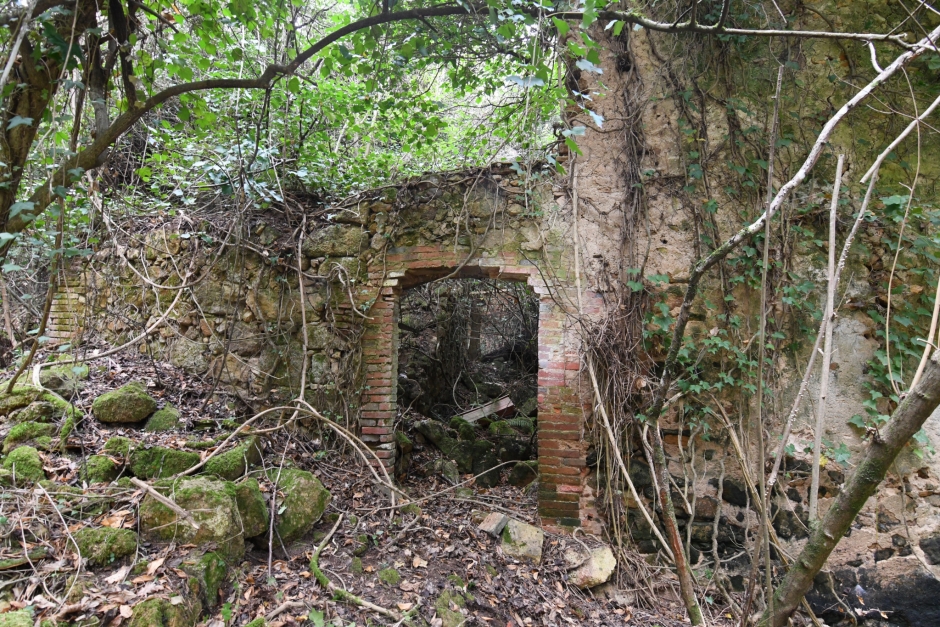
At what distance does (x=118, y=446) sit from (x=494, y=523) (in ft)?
8.17

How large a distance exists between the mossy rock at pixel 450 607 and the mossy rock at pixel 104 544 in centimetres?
155

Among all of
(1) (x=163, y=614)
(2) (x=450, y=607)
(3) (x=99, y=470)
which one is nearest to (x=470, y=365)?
(2) (x=450, y=607)

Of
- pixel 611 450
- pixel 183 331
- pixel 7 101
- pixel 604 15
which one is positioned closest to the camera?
pixel 7 101

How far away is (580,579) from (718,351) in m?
1.88

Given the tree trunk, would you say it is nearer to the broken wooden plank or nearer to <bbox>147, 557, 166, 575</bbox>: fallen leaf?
<bbox>147, 557, 166, 575</bbox>: fallen leaf

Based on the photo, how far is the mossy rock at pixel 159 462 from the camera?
292 cm

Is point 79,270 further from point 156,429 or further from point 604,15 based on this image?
point 604,15

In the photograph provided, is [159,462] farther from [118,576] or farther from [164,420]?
[118,576]

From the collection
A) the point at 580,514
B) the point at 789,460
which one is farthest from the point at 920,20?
the point at 580,514

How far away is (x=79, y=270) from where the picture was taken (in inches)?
193

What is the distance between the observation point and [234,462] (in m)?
3.20

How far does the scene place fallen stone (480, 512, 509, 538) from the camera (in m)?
3.73

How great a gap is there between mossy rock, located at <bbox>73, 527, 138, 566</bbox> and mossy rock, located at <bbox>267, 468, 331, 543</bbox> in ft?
2.64

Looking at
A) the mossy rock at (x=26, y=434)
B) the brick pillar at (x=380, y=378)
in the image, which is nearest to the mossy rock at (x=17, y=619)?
the mossy rock at (x=26, y=434)
